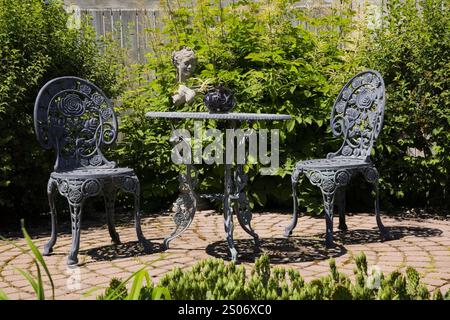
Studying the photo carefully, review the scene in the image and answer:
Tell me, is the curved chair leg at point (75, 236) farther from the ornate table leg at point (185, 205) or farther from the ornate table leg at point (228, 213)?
the ornate table leg at point (228, 213)

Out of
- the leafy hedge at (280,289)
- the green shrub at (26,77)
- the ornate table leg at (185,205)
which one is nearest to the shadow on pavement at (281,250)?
the ornate table leg at (185,205)

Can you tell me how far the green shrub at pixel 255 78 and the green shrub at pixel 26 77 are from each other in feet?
2.63

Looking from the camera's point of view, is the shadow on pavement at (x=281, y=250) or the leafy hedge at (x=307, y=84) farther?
the leafy hedge at (x=307, y=84)

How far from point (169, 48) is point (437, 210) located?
10.3 ft

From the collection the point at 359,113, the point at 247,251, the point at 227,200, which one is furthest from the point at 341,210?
the point at 227,200

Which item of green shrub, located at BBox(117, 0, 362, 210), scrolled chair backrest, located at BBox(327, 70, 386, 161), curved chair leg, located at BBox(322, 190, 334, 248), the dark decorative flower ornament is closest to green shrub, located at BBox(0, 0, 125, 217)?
green shrub, located at BBox(117, 0, 362, 210)

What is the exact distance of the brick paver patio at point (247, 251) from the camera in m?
3.95

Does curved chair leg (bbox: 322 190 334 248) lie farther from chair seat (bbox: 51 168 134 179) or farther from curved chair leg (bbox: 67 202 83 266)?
curved chair leg (bbox: 67 202 83 266)

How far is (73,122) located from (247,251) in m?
1.69

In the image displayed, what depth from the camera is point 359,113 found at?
5266mm

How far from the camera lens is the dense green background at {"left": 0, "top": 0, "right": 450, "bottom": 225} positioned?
18.4 ft

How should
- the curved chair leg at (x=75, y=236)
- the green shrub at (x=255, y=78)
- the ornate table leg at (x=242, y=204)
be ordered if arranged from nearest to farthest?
the curved chair leg at (x=75, y=236)
the ornate table leg at (x=242, y=204)
the green shrub at (x=255, y=78)

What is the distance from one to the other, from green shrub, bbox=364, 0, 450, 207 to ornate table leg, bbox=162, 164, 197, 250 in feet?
6.95
